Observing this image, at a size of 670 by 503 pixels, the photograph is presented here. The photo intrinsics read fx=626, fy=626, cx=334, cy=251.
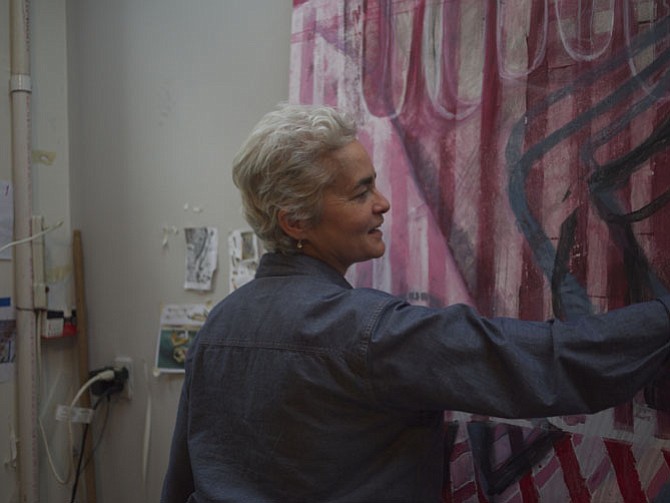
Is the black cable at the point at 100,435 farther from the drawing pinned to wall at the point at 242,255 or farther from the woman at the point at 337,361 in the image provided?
the woman at the point at 337,361

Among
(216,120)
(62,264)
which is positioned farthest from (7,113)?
(216,120)

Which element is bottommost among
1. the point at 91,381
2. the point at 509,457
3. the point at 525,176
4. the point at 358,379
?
the point at 91,381

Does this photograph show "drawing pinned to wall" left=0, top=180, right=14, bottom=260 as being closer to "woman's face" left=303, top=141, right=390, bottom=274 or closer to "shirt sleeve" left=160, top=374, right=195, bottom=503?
"shirt sleeve" left=160, top=374, right=195, bottom=503

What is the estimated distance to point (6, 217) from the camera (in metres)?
1.72

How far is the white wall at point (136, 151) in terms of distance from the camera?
5.02 feet

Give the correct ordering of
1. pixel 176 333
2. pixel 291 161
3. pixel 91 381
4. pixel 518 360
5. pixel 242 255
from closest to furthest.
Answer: pixel 518 360
pixel 291 161
pixel 242 255
pixel 176 333
pixel 91 381

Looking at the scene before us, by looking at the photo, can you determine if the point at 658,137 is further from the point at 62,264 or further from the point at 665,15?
the point at 62,264

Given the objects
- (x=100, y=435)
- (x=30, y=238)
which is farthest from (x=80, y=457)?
(x=30, y=238)

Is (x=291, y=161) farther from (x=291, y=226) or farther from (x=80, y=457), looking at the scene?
(x=80, y=457)

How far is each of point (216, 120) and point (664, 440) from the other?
1.17 meters

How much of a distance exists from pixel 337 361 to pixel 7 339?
1267 mm

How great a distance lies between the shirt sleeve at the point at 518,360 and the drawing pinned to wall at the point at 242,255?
0.70 m

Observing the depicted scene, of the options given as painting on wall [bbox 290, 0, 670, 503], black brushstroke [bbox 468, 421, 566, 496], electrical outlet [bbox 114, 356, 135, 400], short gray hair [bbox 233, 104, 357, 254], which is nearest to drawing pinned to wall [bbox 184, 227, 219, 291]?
electrical outlet [bbox 114, 356, 135, 400]

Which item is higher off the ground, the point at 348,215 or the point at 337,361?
the point at 348,215
